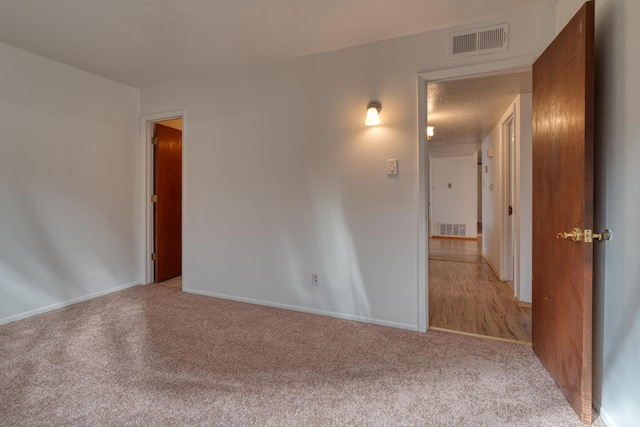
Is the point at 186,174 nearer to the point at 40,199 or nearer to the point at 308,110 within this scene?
the point at 40,199

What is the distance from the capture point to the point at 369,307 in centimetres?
271

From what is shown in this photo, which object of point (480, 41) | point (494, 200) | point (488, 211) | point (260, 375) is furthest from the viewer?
point (488, 211)

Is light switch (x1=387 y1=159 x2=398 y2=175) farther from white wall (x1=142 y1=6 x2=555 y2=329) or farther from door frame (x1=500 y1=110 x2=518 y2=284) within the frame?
door frame (x1=500 y1=110 x2=518 y2=284)

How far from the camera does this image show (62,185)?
3.08 meters

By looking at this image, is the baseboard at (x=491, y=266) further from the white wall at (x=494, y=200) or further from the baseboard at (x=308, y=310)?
the baseboard at (x=308, y=310)

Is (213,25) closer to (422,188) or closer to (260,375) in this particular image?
(422,188)

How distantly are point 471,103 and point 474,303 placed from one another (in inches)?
89.6

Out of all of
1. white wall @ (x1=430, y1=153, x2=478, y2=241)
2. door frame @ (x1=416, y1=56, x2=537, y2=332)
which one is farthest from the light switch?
white wall @ (x1=430, y1=153, x2=478, y2=241)

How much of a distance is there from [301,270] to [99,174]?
2.44 meters

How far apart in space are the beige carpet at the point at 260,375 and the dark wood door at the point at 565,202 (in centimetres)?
20

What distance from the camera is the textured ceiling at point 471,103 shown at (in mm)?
3068

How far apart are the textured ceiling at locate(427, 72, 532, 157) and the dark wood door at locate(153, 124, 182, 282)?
3190mm

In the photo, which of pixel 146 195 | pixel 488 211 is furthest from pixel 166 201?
pixel 488 211

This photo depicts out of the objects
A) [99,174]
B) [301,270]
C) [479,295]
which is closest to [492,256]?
[479,295]
